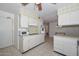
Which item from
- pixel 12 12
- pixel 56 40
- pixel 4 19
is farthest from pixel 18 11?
pixel 56 40

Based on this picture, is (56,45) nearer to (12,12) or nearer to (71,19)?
(71,19)

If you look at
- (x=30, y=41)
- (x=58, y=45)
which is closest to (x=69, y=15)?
(x=58, y=45)

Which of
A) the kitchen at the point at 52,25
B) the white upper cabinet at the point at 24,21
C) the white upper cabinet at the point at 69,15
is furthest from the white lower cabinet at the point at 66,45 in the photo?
the white upper cabinet at the point at 24,21

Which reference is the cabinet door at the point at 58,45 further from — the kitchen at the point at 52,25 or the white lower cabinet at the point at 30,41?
the white lower cabinet at the point at 30,41

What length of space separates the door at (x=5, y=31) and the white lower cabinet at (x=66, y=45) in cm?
136

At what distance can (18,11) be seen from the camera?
1.67 meters

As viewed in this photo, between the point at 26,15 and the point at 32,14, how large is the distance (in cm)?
21

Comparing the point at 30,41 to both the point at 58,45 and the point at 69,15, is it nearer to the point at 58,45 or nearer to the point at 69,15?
the point at 58,45

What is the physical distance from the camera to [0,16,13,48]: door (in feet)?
5.62

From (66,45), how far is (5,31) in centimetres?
166

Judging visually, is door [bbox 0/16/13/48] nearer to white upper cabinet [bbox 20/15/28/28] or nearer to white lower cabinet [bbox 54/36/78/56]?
white upper cabinet [bbox 20/15/28/28]

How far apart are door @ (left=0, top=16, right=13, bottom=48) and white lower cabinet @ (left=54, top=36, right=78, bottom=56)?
1363mm

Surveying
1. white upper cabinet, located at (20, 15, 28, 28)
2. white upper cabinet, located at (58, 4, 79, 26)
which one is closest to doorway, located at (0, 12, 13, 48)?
white upper cabinet, located at (20, 15, 28, 28)

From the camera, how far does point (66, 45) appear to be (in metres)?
1.87
